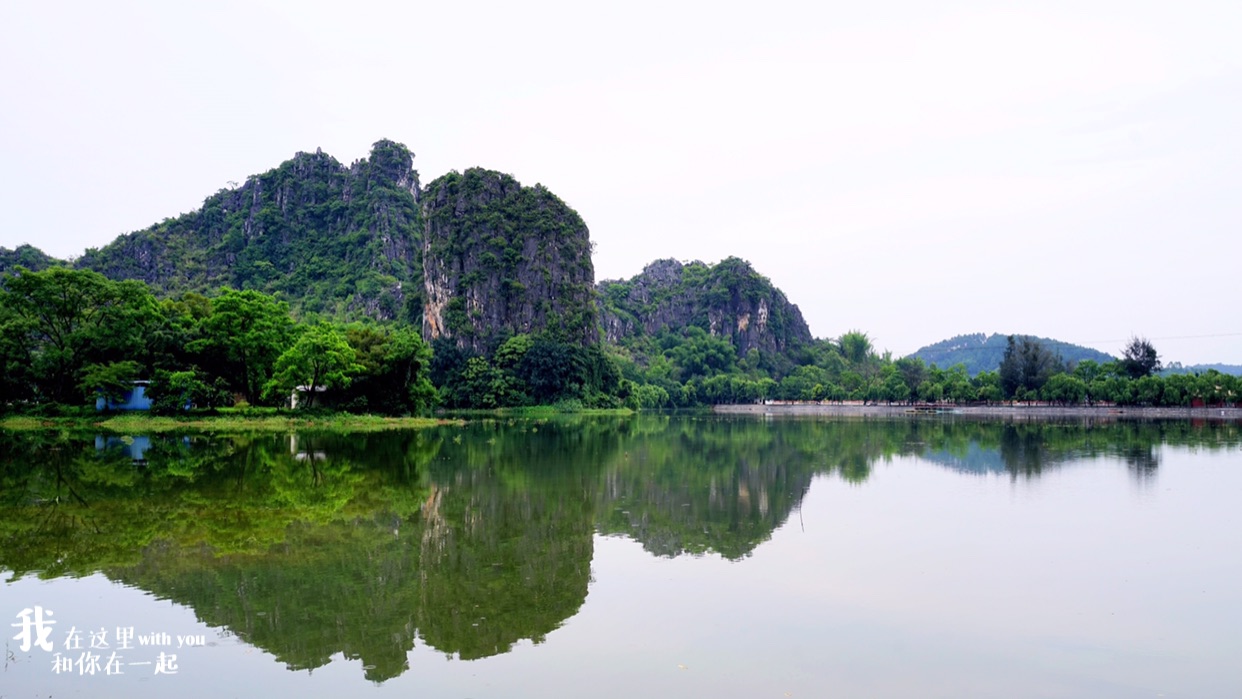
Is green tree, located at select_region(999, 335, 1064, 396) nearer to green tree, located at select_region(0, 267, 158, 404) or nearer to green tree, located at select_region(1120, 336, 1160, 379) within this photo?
green tree, located at select_region(1120, 336, 1160, 379)

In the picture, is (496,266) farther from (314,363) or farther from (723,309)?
(723,309)

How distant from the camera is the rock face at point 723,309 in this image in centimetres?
13875

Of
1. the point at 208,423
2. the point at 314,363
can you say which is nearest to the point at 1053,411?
the point at 314,363

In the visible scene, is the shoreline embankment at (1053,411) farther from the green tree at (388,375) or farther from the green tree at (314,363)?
the green tree at (314,363)

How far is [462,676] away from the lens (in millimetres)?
7008

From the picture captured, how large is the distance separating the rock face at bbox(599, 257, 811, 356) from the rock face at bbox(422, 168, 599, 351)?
142 ft

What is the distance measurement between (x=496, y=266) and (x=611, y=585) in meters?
76.1

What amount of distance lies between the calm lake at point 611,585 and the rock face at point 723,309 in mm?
114011

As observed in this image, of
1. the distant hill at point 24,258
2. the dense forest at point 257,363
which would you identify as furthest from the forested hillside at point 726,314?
the distant hill at point 24,258

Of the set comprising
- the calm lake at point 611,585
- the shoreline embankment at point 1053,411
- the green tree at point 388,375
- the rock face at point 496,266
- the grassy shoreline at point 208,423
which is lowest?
the calm lake at point 611,585

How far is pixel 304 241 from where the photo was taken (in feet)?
367

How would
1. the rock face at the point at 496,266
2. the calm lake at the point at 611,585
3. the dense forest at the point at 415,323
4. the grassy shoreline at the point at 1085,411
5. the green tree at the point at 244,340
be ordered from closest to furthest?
the calm lake at the point at 611,585 → the dense forest at the point at 415,323 → the green tree at the point at 244,340 → the grassy shoreline at the point at 1085,411 → the rock face at the point at 496,266

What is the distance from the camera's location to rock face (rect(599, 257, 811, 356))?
5463 inches

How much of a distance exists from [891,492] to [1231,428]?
35262mm
